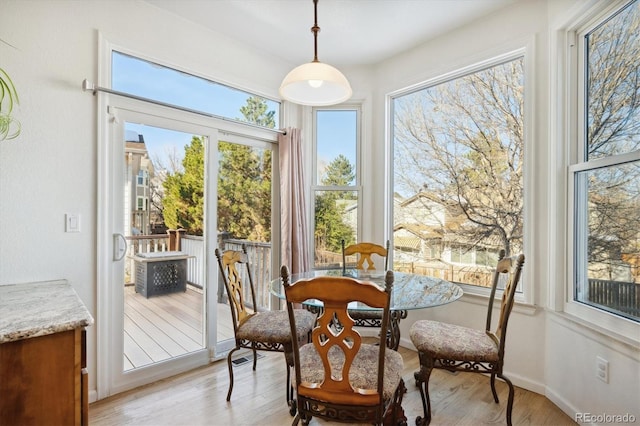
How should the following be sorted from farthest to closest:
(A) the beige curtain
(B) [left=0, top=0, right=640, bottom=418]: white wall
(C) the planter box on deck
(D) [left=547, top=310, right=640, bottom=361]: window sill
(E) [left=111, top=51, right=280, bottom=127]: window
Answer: (A) the beige curtain < (C) the planter box on deck < (E) [left=111, top=51, right=280, bottom=127]: window < (B) [left=0, top=0, right=640, bottom=418]: white wall < (D) [left=547, top=310, right=640, bottom=361]: window sill

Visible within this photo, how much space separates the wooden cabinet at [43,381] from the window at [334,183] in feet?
7.78

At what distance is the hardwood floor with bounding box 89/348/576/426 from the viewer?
1882 mm

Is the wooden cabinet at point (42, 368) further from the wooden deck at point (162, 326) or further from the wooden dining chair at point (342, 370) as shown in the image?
the wooden deck at point (162, 326)

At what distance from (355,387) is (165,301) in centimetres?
180

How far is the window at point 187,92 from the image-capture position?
2.25 metres

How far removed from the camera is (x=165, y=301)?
2.53 meters

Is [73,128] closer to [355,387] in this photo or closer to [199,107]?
[199,107]

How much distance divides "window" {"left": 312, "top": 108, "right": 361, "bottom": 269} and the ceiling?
0.69 meters

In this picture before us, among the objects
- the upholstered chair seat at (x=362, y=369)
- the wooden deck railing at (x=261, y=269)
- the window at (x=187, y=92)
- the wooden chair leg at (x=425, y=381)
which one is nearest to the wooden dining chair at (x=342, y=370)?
the upholstered chair seat at (x=362, y=369)

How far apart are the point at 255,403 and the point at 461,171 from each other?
2.44 meters

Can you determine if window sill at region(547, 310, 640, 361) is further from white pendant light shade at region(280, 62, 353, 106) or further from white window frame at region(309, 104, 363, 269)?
white pendant light shade at region(280, 62, 353, 106)

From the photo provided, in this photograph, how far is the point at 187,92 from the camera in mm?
2592

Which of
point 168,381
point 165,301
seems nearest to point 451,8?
point 165,301

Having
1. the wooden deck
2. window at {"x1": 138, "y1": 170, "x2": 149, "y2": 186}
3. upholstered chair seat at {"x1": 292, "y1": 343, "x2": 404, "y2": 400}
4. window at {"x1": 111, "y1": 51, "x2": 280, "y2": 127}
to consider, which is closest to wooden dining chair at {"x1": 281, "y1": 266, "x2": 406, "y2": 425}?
upholstered chair seat at {"x1": 292, "y1": 343, "x2": 404, "y2": 400}
